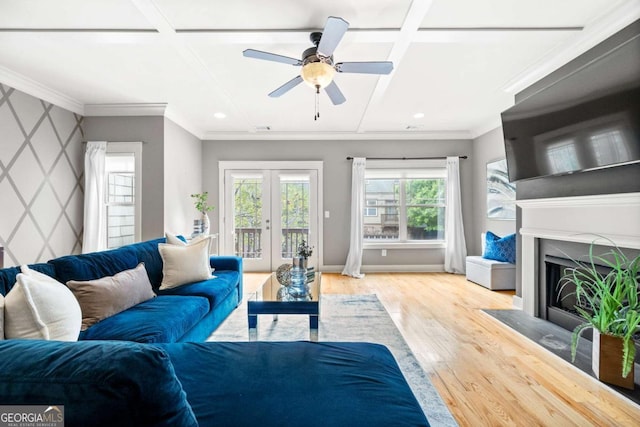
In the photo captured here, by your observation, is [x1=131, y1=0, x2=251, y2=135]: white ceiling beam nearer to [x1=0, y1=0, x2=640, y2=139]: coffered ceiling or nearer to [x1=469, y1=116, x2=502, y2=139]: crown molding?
[x1=0, y1=0, x2=640, y2=139]: coffered ceiling

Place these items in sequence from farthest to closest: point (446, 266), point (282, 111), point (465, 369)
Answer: point (446, 266) < point (282, 111) < point (465, 369)

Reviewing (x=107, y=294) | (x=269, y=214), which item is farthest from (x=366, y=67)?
(x=269, y=214)

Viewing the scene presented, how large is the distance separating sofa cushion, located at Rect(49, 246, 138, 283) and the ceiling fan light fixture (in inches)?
80.3

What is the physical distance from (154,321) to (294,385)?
1.19 m

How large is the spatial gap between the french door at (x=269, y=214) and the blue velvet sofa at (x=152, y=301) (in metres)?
2.41

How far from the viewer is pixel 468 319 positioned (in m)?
3.20

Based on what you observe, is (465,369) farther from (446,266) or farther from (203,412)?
(446,266)

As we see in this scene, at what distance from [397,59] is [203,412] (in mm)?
2999

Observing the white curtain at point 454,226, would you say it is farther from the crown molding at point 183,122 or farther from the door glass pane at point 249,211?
the crown molding at point 183,122

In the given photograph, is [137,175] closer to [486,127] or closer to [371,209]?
[371,209]

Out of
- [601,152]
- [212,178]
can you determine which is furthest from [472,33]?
[212,178]

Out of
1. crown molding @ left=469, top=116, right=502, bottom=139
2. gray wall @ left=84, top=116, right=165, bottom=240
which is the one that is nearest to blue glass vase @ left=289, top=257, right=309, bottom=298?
gray wall @ left=84, top=116, right=165, bottom=240

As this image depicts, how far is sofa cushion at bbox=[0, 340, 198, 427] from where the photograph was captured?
571 mm

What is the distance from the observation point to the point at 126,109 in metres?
4.26
